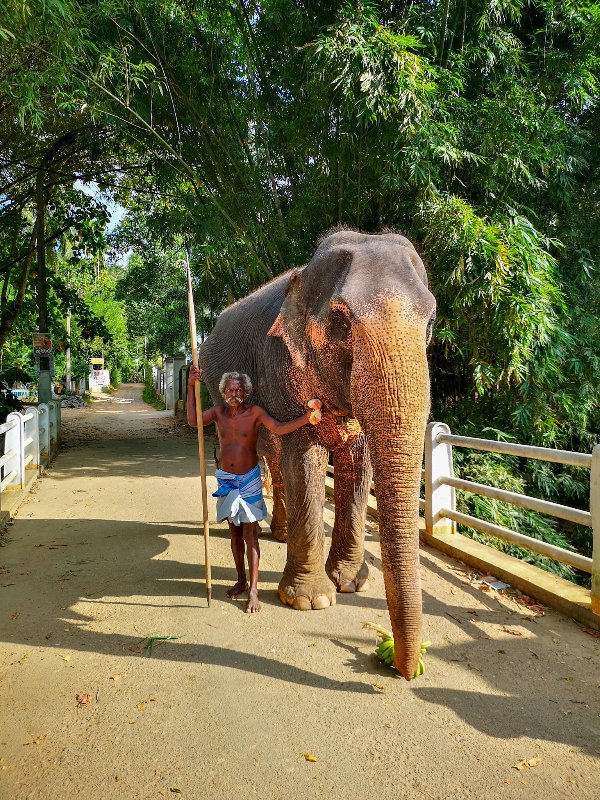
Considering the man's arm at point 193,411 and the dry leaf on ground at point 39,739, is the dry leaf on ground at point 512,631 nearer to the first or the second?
the man's arm at point 193,411

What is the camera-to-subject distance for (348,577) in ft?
A: 14.4

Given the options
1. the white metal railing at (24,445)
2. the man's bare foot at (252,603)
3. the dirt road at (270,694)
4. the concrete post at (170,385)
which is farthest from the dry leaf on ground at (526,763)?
the concrete post at (170,385)

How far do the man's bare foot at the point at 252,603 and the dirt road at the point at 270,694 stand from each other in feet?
0.35

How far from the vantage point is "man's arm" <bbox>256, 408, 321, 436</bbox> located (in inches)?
143

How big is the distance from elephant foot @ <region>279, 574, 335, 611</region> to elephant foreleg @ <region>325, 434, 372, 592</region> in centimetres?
32

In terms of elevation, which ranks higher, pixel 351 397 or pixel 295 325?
pixel 295 325

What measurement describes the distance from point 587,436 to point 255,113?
6.86 meters

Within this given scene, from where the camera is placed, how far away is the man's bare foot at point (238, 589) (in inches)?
167

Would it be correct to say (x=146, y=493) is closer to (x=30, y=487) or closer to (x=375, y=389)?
(x=30, y=487)

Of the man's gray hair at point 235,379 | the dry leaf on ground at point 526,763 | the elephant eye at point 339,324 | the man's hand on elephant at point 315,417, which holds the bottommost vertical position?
the dry leaf on ground at point 526,763

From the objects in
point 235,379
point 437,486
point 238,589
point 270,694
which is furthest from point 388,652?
point 437,486

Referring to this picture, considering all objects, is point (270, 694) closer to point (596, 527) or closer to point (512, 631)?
point (512, 631)

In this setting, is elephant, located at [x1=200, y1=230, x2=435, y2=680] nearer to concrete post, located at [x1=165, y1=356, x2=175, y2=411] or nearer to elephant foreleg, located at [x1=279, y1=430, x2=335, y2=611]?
elephant foreleg, located at [x1=279, y1=430, x2=335, y2=611]

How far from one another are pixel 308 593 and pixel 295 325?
1772mm
